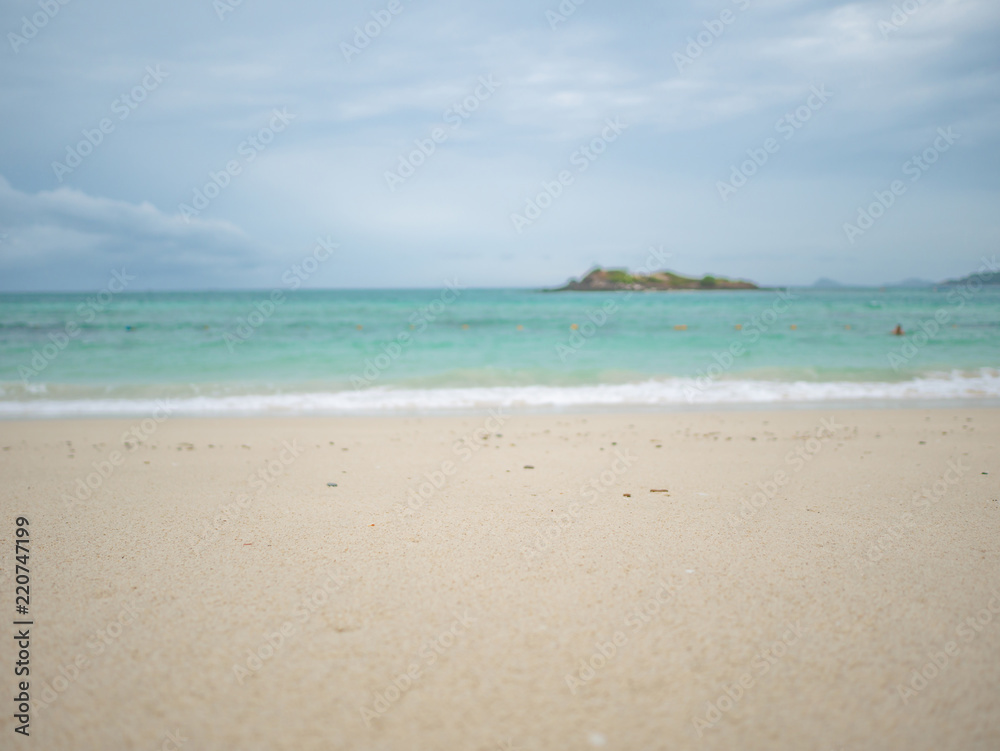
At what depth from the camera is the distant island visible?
88.0m

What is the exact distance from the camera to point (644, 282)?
88.3 m

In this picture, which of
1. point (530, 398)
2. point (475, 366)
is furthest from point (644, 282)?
point (530, 398)

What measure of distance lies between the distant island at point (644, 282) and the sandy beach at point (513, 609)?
84775mm

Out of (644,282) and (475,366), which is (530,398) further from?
(644,282)

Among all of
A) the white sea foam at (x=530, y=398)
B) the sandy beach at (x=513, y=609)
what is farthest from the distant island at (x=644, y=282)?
the sandy beach at (x=513, y=609)

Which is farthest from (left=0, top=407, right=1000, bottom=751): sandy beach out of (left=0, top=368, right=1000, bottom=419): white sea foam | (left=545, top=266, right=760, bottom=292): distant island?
(left=545, top=266, right=760, bottom=292): distant island

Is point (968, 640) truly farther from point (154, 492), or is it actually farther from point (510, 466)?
point (154, 492)

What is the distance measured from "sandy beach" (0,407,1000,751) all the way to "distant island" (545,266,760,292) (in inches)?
3338

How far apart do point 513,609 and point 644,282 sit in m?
90.2

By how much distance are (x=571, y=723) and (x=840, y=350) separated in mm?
21015

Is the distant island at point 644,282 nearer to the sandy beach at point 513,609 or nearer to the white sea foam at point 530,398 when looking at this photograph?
the white sea foam at point 530,398

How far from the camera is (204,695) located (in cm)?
213

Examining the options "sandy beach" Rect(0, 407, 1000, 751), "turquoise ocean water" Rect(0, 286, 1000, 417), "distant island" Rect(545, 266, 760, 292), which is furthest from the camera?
"distant island" Rect(545, 266, 760, 292)

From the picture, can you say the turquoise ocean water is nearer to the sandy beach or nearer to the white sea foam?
the white sea foam
